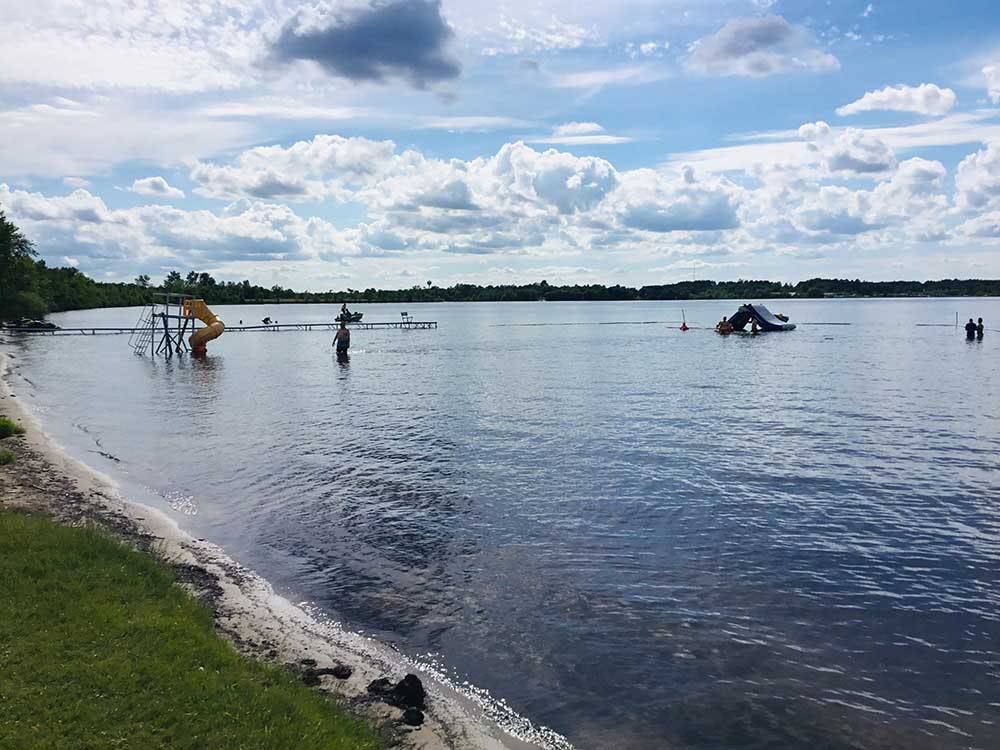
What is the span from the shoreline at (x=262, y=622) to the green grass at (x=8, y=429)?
608 centimetres

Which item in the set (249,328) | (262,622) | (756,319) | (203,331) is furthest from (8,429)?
(756,319)

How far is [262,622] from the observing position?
12.6 meters

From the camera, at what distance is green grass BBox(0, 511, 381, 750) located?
7.59 metres

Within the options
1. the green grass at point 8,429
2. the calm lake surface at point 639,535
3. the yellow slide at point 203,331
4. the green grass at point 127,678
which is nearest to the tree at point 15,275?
the yellow slide at point 203,331

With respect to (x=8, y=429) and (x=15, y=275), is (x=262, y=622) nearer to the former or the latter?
(x=8, y=429)

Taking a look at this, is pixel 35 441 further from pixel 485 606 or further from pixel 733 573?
pixel 733 573

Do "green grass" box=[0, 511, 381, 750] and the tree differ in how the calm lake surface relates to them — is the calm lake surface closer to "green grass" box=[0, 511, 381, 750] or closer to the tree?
"green grass" box=[0, 511, 381, 750]

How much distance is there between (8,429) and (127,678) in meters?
23.8

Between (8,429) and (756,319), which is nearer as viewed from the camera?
(8,429)

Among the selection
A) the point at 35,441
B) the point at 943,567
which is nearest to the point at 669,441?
the point at 943,567

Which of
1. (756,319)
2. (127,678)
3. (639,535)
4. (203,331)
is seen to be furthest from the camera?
(756,319)

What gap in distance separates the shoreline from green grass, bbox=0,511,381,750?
0.67 meters

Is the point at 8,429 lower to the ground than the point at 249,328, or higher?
lower

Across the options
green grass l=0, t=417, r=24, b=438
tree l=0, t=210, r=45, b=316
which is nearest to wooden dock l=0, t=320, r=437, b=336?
tree l=0, t=210, r=45, b=316
